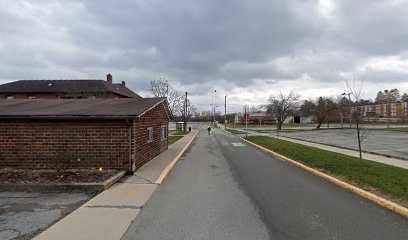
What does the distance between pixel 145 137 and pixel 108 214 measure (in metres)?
6.25

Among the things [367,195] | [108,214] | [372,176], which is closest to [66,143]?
[108,214]

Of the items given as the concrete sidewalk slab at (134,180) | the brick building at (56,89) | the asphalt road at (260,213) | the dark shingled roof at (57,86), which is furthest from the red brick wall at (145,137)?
the dark shingled roof at (57,86)

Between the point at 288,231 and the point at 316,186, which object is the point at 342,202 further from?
the point at 288,231

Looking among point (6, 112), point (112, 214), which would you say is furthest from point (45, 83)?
point (112, 214)

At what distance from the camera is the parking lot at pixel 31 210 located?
4523 millimetres

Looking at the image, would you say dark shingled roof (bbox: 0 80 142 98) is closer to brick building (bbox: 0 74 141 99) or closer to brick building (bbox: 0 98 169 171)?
brick building (bbox: 0 74 141 99)

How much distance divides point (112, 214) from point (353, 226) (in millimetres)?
4243

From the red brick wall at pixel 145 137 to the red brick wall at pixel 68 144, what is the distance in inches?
23.9

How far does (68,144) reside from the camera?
30.7ft

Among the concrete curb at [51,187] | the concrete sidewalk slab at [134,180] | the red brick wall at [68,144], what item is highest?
the red brick wall at [68,144]

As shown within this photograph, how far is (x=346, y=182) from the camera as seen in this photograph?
7.72m

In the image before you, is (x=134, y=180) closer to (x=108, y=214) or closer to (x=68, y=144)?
(x=68, y=144)

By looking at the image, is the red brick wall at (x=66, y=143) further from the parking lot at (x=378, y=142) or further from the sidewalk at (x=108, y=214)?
the parking lot at (x=378, y=142)

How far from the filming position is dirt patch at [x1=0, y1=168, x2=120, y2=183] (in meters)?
7.58
